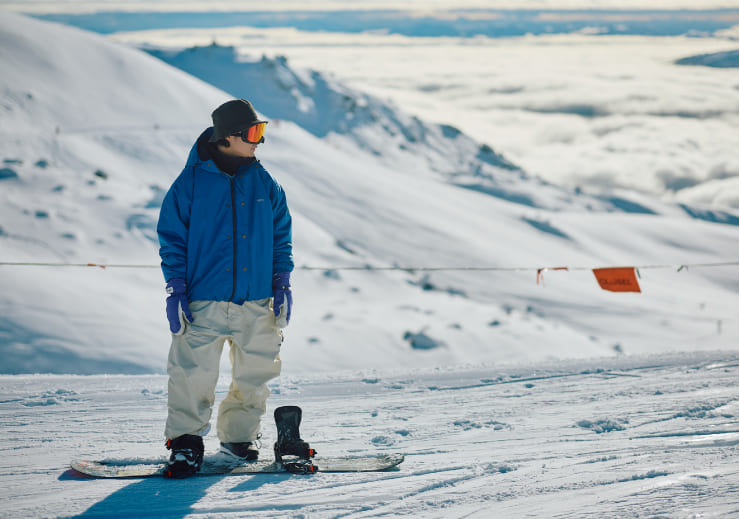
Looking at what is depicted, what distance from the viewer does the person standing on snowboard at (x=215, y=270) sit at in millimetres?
3139

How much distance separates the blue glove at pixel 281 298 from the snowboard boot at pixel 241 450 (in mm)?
684

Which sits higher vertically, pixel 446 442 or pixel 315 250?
pixel 315 250

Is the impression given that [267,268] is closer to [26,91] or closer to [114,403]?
[114,403]

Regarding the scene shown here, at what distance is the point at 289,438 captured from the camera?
11.0 ft

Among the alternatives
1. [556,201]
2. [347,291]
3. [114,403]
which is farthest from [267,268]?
[556,201]

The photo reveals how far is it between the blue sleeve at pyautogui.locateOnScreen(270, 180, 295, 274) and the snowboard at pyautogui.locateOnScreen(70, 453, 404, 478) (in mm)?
993

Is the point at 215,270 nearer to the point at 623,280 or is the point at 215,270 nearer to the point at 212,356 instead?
the point at 212,356

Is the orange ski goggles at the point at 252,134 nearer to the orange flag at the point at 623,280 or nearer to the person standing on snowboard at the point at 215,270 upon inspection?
the person standing on snowboard at the point at 215,270

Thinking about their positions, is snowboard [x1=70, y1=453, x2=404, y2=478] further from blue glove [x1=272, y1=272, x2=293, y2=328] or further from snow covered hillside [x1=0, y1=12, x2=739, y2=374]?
snow covered hillside [x1=0, y1=12, x2=739, y2=374]

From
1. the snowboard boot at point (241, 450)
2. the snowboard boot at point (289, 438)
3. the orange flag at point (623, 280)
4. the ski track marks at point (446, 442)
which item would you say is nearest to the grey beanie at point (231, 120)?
the snowboard boot at point (289, 438)

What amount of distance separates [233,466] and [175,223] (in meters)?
1.26

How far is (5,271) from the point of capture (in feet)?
26.8

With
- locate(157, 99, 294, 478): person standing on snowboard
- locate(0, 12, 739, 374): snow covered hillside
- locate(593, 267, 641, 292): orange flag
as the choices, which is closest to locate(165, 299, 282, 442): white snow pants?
locate(157, 99, 294, 478): person standing on snowboard

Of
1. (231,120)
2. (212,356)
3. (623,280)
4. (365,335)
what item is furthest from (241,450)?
(365,335)
